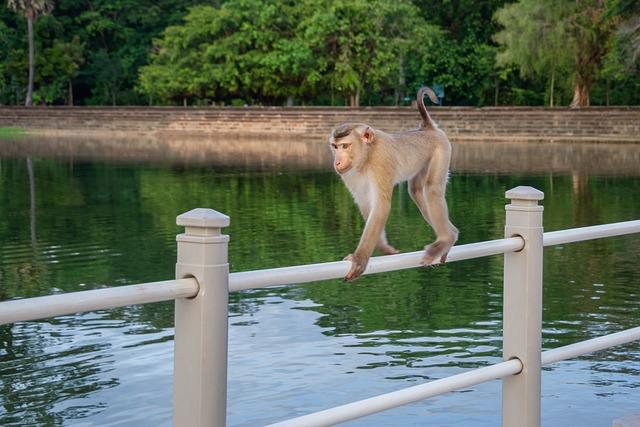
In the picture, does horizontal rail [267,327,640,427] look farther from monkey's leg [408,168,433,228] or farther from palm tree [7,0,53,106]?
palm tree [7,0,53,106]

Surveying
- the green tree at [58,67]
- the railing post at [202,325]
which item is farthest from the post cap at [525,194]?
the green tree at [58,67]

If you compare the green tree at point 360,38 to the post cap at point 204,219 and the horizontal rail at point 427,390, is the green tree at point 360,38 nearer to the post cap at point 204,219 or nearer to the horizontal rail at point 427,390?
the horizontal rail at point 427,390

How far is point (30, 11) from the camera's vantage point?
59.7m

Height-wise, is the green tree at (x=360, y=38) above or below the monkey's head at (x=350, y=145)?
above

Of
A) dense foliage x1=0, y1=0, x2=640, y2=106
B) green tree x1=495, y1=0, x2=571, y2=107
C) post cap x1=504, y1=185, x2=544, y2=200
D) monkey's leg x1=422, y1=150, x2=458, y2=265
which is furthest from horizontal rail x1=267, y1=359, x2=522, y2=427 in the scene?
green tree x1=495, y1=0, x2=571, y2=107

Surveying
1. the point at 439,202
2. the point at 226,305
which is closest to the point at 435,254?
the point at 439,202

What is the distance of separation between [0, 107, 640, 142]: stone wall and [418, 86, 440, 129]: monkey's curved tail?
43.6 meters

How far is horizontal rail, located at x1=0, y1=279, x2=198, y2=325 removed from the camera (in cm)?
249

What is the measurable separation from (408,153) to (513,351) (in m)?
0.86

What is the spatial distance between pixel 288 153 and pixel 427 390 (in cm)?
3765

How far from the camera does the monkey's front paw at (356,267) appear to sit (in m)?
3.49

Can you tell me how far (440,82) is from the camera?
2298 inches

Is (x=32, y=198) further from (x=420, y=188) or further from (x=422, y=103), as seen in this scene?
(x=422, y=103)

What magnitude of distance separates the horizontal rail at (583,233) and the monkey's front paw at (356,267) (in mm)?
824
